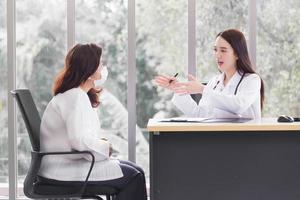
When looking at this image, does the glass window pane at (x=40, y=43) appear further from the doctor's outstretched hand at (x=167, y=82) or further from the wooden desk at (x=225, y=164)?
the wooden desk at (x=225, y=164)

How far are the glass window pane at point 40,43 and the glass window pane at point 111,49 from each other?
15 centimetres

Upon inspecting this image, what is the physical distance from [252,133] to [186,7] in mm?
1556

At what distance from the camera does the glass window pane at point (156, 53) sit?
362 cm

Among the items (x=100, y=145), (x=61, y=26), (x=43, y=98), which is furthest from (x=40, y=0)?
(x=100, y=145)

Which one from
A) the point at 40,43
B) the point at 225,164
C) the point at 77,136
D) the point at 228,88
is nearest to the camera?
the point at 225,164

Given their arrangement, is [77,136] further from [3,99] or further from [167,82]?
[3,99]

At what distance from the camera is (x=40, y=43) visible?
367 centimetres

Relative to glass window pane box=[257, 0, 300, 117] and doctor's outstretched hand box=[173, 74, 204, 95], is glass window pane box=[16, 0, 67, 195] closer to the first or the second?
doctor's outstretched hand box=[173, 74, 204, 95]

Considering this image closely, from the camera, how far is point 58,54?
3.68 meters

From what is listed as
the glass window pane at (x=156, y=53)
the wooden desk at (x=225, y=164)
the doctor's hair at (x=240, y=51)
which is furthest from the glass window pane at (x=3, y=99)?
the wooden desk at (x=225, y=164)

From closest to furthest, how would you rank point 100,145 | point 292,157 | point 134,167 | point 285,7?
point 292,157
point 100,145
point 134,167
point 285,7

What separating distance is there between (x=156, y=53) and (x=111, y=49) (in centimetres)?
33

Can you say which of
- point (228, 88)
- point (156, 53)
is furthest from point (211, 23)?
point (228, 88)

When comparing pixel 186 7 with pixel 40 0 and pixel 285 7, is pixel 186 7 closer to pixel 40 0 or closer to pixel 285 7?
pixel 285 7
